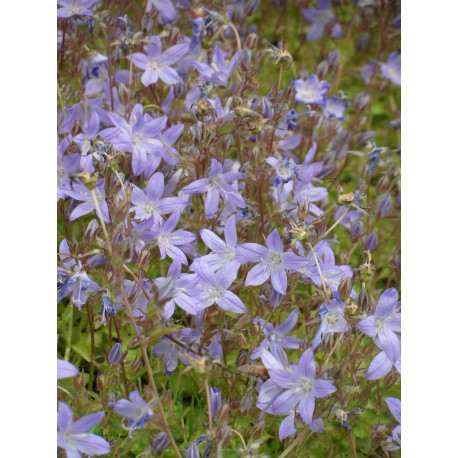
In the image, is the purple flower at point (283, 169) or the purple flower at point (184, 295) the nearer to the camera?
the purple flower at point (184, 295)

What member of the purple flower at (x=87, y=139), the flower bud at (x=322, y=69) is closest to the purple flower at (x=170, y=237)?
the purple flower at (x=87, y=139)

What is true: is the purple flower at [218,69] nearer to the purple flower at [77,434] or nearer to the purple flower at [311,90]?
the purple flower at [311,90]

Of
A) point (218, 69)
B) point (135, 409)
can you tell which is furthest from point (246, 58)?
point (135, 409)

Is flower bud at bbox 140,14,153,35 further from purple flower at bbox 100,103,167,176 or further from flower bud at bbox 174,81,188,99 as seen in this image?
purple flower at bbox 100,103,167,176

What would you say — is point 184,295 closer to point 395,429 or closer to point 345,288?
point 345,288
